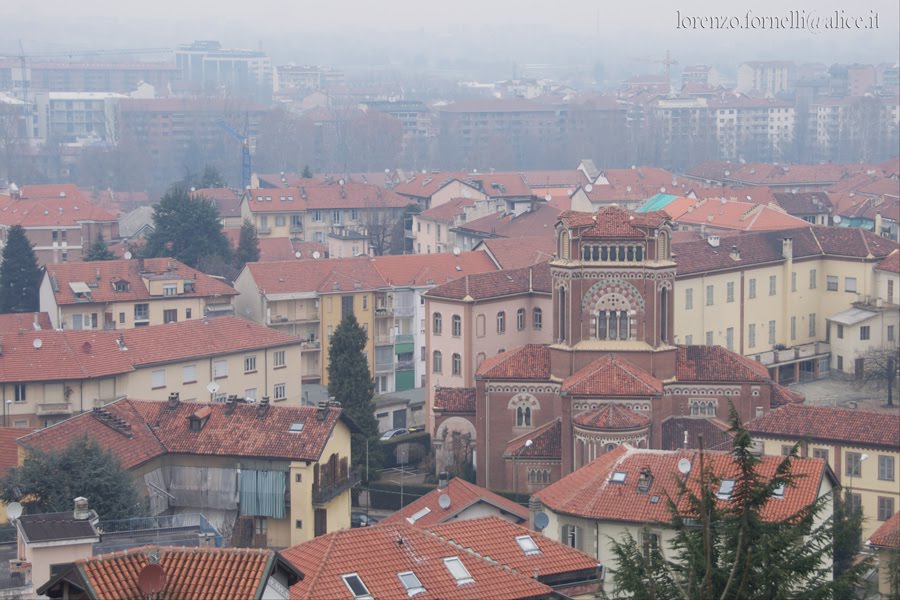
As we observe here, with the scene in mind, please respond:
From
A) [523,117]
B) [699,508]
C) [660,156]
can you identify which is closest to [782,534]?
[699,508]

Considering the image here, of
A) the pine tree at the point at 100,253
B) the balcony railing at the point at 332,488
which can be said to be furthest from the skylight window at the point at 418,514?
the pine tree at the point at 100,253

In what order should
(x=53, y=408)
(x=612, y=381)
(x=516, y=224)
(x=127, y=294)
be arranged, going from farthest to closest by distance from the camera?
(x=516, y=224) < (x=127, y=294) < (x=53, y=408) < (x=612, y=381)

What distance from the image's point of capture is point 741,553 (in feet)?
58.5

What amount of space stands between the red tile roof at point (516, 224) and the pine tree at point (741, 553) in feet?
180

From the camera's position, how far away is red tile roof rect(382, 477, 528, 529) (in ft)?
121

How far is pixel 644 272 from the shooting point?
4878cm

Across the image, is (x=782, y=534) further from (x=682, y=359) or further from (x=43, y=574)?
(x=682, y=359)

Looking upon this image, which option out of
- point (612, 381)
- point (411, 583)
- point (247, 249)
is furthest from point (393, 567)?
point (247, 249)

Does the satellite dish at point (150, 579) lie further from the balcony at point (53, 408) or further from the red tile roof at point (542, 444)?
the balcony at point (53, 408)

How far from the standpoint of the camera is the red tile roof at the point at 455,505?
37031 mm

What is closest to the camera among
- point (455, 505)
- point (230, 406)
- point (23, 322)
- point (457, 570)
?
point (457, 570)

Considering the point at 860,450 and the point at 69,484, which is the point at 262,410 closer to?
the point at 69,484

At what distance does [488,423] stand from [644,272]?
5894 millimetres

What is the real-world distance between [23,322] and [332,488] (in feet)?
71.8
